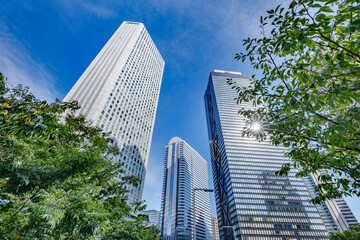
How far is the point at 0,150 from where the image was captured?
15.9ft

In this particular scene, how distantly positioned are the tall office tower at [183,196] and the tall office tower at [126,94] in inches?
3897

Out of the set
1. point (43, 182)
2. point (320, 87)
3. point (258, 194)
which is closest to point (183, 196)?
point (258, 194)

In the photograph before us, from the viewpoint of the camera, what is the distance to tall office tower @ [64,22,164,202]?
49750mm

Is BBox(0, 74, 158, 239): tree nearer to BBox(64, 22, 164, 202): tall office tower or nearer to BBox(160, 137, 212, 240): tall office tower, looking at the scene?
BBox(64, 22, 164, 202): tall office tower

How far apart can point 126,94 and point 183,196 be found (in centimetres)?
12091

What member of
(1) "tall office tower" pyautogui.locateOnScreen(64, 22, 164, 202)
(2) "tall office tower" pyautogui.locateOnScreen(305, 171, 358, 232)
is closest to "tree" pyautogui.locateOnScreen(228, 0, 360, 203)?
(1) "tall office tower" pyautogui.locateOnScreen(64, 22, 164, 202)

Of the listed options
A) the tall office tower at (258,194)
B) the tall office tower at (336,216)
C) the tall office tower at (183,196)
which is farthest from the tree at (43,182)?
the tall office tower at (336,216)

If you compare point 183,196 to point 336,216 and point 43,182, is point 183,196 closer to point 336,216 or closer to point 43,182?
point 336,216

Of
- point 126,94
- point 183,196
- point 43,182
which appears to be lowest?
point 43,182

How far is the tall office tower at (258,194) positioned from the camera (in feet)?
214

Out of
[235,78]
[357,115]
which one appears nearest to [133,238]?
[357,115]

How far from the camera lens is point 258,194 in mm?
73750

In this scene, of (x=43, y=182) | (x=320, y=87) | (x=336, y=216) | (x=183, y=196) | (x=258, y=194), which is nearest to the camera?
(x=320, y=87)

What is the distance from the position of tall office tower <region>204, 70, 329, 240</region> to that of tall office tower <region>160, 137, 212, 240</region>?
68970 millimetres
